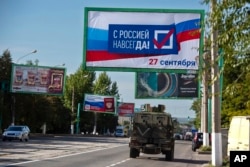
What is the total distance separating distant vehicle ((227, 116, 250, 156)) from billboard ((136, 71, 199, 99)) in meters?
32.7

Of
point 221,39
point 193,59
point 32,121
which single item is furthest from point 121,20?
point 32,121

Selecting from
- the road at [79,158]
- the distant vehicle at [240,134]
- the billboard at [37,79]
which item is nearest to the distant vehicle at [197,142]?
the road at [79,158]

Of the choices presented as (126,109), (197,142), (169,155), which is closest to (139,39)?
(169,155)

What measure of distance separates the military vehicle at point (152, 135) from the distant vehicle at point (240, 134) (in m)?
6.99

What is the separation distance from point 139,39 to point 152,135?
585 cm

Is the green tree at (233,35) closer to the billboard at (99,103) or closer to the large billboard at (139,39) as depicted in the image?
the large billboard at (139,39)

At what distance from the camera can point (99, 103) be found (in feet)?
292

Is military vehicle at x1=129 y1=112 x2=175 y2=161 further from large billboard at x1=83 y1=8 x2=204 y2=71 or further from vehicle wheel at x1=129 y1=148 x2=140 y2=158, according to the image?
large billboard at x1=83 y1=8 x2=204 y2=71

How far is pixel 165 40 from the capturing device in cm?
2467

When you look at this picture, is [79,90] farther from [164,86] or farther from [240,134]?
[240,134]

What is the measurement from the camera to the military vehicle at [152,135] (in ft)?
89.4

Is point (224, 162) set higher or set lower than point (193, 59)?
lower

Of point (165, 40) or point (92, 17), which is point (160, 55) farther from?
point (92, 17)

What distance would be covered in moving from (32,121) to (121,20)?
158 feet
